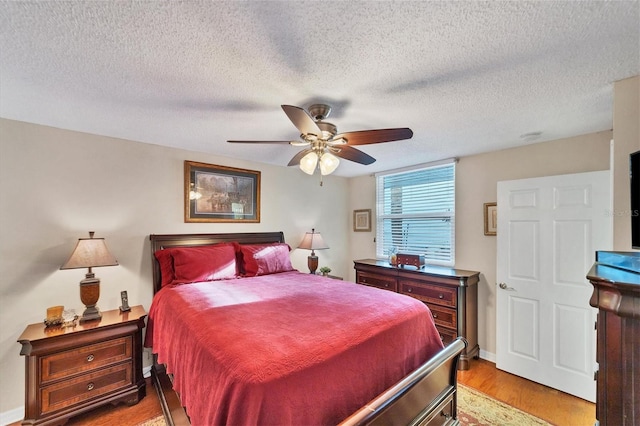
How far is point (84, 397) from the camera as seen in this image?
2168 millimetres

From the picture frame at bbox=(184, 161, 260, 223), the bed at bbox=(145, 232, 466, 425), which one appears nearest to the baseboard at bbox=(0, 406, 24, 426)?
the bed at bbox=(145, 232, 466, 425)

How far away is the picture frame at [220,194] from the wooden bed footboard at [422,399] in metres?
2.73

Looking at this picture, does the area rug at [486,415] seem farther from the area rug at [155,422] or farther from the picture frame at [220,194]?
the picture frame at [220,194]

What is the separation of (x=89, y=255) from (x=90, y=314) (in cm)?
52

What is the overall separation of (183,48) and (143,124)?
1.36 m

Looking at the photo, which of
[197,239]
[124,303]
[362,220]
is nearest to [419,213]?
[362,220]

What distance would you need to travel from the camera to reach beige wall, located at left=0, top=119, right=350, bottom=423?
2227mm

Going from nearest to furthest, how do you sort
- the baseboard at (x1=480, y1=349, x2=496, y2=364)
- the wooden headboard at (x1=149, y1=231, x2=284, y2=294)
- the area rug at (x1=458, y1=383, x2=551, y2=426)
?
the area rug at (x1=458, y1=383, x2=551, y2=426) < the wooden headboard at (x1=149, y1=231, x2=284, y2=294) < the baseboard at (x1=480, y1=349, x2=496, y2=364)

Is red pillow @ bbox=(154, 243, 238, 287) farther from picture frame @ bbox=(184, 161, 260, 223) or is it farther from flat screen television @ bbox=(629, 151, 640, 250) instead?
flat screen television @ bbox=(629, 151, 640, 250)

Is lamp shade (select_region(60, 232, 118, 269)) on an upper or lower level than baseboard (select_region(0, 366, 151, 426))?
upper

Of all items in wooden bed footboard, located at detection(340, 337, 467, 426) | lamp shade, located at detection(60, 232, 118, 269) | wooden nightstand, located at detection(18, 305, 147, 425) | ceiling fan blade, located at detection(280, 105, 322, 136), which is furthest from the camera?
lamp shade, located at detection(60, 232, 118, 269)

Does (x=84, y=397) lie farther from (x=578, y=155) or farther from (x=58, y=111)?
(x=578, y=155)

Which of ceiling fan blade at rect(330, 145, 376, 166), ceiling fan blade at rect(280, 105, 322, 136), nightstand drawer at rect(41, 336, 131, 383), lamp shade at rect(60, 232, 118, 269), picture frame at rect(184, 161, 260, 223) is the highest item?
ceiling fan blade at rect(280, 105, 322, 136)

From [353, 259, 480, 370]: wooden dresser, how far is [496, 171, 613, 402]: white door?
27 centimetres
